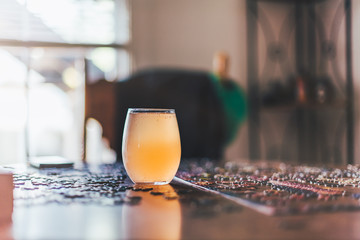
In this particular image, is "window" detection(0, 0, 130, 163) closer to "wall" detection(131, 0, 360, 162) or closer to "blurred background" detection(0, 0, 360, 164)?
"blurred background" detection(0, 0, 360, 164)

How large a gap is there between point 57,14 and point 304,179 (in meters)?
3.11

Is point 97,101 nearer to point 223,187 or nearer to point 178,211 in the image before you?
point 223,187

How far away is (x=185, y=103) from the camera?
253 cm

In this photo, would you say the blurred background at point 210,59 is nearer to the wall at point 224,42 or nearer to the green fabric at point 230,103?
the wall at point 224,42

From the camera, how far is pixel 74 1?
11.4 feet

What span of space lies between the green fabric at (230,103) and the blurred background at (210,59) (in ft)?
1.37

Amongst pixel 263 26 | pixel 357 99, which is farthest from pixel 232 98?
pixel 263 26

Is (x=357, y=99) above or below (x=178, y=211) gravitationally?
above

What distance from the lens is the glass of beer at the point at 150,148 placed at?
2.49ft

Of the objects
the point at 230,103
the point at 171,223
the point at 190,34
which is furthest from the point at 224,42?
the point at 171,223

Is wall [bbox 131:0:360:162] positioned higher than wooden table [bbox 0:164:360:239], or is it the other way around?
wall [bbox 131:0:360:162]

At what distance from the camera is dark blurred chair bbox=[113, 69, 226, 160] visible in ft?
7.98

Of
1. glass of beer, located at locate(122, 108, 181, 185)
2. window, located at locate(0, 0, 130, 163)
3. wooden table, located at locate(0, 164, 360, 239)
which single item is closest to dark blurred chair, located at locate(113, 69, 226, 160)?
window, located at locate(0, 0, 130, 163)

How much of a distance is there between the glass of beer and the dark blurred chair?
5.14 ft
